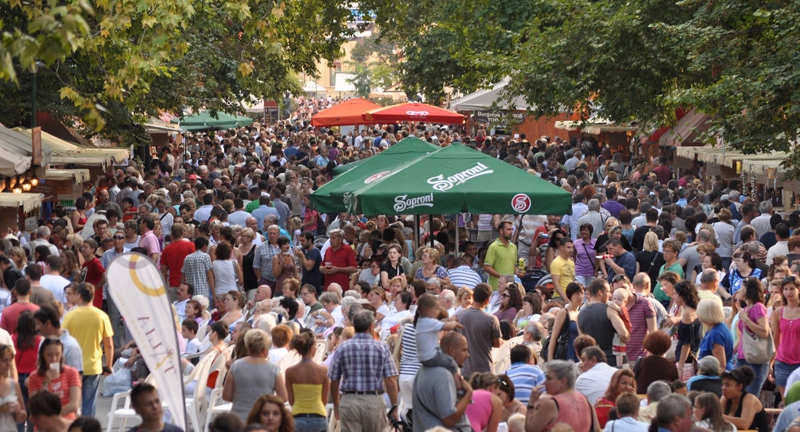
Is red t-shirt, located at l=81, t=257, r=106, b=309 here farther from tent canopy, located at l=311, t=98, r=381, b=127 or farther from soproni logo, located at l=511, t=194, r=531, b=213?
tent canopy, located at l=311, t=98, r=381, b=127

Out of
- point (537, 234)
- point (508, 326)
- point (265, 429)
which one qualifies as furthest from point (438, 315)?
point (537, 234)

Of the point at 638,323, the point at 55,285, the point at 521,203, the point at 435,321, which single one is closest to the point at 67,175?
the point at 55,285

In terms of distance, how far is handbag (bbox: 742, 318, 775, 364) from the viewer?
9.73 m

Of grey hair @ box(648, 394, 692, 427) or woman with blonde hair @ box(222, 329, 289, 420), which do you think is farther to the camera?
woman with blonde hair @ box(222, 329, 289, 420)

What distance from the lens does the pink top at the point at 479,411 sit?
7734 millimetres

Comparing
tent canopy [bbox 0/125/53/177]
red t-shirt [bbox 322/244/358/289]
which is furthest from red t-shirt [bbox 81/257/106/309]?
red t-shirt [bbox 322/244/358/289]

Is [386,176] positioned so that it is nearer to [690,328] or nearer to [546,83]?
[690,328]

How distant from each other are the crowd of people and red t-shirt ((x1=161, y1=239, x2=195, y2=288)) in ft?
0.06

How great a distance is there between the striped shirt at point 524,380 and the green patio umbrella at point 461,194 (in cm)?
464

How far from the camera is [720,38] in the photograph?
15.8 meters

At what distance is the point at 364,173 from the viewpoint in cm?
1602

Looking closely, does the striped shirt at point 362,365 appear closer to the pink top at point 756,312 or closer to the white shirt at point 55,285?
the pink top at point 756,312

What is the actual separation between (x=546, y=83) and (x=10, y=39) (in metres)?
15.9

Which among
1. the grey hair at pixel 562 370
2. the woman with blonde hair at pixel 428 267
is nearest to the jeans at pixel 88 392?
the woman with blonde hair at pixel 428 267
